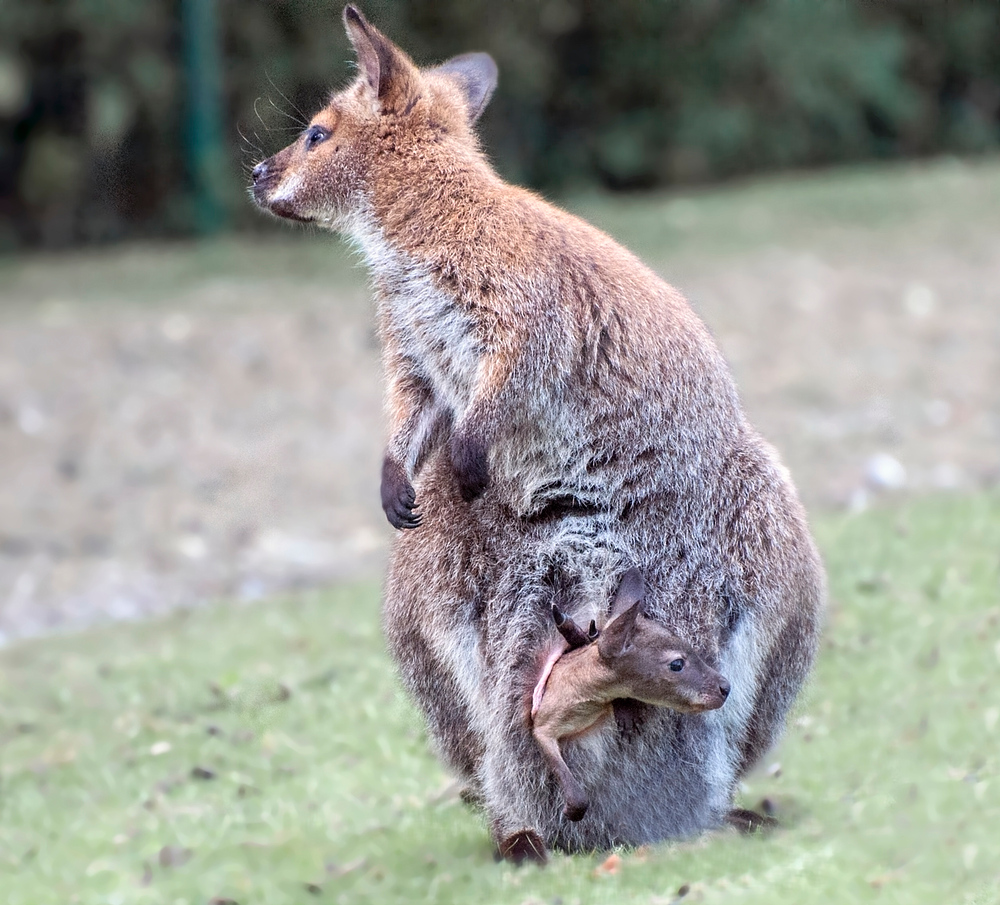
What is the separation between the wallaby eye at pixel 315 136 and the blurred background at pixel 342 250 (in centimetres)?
43

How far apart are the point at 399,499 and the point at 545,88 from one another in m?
12.5

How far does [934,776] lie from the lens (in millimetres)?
4332

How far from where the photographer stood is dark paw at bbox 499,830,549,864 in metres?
3.96

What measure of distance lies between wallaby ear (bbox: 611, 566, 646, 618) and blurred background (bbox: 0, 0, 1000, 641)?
5.86ft

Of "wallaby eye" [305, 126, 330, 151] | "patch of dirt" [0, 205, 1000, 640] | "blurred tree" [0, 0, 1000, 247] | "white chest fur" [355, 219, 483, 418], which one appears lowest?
"patch of dirt" [0, 205, 1000, 640]

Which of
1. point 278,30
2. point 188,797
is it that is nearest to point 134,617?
point 188,797

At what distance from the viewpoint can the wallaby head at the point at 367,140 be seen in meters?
4.10

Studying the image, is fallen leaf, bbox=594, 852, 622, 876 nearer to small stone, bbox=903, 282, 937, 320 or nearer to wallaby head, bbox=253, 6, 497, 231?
wallaby head, bbox=253, 6, 497, 231

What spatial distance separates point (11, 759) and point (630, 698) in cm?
292

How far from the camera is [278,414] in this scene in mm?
9922

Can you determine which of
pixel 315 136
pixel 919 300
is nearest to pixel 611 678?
pixel 315 136

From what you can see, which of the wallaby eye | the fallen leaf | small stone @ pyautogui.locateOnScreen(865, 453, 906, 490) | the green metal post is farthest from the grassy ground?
the green metal post

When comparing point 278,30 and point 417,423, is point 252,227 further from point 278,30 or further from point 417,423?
point 417,423

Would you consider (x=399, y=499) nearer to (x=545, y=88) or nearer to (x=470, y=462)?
(x=470, y=462)
